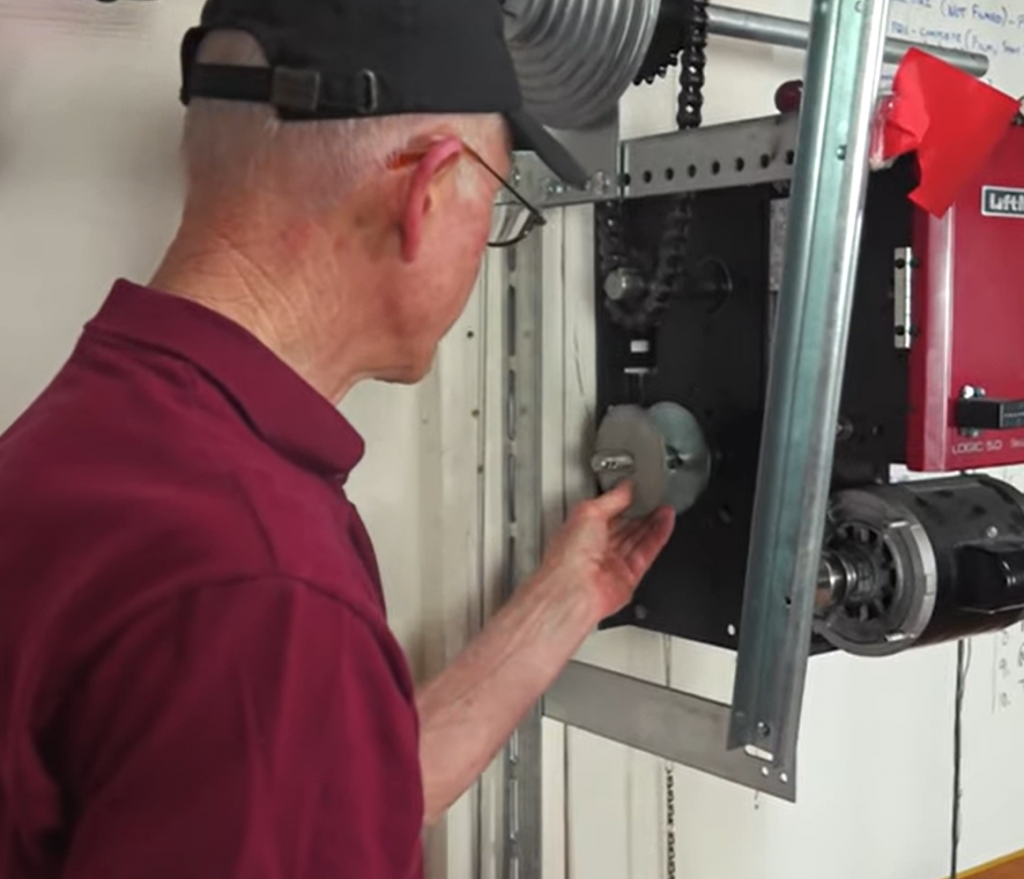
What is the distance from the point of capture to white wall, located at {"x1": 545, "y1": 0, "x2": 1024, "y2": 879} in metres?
1.48

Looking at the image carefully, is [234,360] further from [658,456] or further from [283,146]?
[658,456]

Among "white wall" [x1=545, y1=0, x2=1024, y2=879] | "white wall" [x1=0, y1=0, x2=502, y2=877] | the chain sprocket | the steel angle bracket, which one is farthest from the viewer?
→ "white wall" [x1=545, y1=0, x2=1024, y2=879]

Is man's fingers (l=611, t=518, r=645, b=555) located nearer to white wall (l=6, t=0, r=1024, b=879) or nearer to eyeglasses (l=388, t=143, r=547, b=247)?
white wall (l=6, t=0, r=1024, b=879)

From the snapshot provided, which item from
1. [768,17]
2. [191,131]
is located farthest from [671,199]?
[191,131]

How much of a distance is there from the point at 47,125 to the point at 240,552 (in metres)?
0.64

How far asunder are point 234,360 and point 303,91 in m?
0.17

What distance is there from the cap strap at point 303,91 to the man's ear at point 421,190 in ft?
0.15

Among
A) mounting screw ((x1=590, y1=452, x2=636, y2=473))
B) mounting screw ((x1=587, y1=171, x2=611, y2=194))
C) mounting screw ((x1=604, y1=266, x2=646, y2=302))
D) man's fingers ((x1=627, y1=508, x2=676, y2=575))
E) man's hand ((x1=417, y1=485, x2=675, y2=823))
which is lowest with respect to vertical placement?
man's hand ((x1=417, y1=485, x2=675, y2=823))

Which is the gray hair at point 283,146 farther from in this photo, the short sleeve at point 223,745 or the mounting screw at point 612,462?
the mounting screw at point 612,462

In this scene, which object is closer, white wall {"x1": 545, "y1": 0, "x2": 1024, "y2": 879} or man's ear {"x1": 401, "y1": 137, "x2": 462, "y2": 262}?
man's ear {"x1": 401, "y1": 137, "x2": 462, "y2": 262}

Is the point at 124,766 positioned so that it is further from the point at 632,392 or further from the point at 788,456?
the point at 632,392

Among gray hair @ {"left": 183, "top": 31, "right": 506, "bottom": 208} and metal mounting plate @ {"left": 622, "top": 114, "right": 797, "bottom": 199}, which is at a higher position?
metal mounting plate @ {"left": 622, "top": 114, "right": 797, "bottom": 199}

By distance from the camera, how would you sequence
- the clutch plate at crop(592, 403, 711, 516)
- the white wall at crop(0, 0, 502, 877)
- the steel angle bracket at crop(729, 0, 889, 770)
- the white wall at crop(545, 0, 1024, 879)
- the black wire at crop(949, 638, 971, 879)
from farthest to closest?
1. the black wire at crop(949, 638, 971, 879)
2. the white wall at crop(545, 0, 1024, 879)
3. the clutch plate at crop(592, 403, 711, 516)
4. the white wall at crop(0, 0, 502, 877)
5. the steel angle bracket at crop(729, 0, 889, 770)

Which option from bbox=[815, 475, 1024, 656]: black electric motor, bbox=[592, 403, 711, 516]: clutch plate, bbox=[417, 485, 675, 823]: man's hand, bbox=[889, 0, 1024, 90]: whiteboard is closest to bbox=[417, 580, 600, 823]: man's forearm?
bbox=[417, 485, 675, 823]: man's hand
